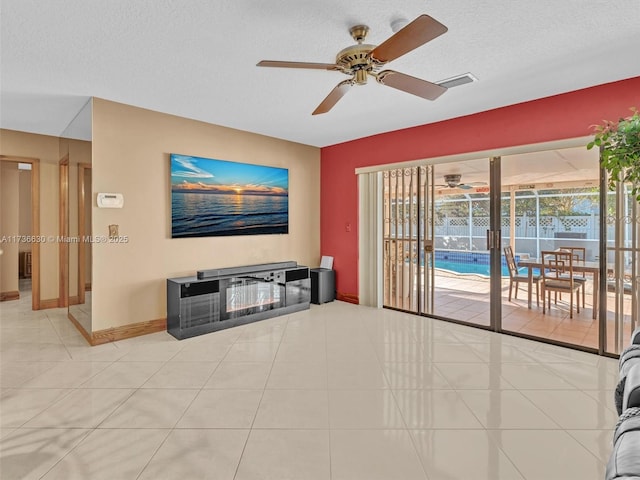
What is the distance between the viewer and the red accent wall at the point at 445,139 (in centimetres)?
347

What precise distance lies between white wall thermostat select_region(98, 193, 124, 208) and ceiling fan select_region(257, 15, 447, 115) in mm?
2524

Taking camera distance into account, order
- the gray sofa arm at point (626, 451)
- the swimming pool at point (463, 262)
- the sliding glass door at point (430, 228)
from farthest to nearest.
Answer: the swimming pool at point (463, 262) < the sliding glass door at point (430, 228) < the gray sofa arm at point (626, 451)

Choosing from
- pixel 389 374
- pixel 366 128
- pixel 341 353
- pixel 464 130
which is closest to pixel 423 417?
pixel 389 374

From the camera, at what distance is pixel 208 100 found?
12.6 feet

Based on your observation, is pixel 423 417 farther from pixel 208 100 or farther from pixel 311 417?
pixel 208 100

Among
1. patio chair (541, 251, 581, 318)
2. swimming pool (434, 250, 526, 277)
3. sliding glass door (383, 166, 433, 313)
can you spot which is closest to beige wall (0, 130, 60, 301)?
sliding glass door (383, 166, 433, 313)

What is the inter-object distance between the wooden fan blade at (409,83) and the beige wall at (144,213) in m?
2.95

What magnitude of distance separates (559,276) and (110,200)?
5515 mm

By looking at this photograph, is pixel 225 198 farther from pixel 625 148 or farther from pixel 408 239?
pixel 625 148

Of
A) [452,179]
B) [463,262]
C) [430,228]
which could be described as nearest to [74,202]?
[430,228]

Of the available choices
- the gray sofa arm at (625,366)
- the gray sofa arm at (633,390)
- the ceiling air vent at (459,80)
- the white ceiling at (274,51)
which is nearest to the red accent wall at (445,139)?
the white ceiling at (274,51)

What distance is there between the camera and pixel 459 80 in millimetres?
3311

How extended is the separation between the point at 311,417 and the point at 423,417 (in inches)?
30.1

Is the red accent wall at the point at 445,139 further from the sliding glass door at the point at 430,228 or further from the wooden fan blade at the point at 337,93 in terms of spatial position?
the wooden fan blade at the point at 337,93
